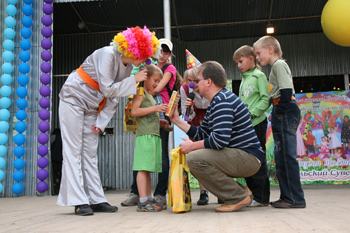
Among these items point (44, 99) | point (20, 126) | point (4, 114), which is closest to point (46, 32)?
point (44, 99)

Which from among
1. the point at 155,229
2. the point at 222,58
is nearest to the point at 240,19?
the point at 222,58

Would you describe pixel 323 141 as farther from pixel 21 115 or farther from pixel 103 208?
pixel 21 115

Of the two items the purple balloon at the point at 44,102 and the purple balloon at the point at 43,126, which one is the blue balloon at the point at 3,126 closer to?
the purple balloon at the point at 43,126

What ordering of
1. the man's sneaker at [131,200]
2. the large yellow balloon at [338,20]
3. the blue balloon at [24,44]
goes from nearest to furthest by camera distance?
the man's sneaker at [131,200]
the large yellow balloon at [338,20]
the blue balloon at [24,44]

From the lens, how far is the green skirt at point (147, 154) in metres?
2.86

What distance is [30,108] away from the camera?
5609 mm

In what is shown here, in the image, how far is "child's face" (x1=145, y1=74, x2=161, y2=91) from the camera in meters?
3.23

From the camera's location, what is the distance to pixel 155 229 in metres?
1.84

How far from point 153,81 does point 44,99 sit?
115 inches

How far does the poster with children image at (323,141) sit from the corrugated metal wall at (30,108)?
14.2 ft

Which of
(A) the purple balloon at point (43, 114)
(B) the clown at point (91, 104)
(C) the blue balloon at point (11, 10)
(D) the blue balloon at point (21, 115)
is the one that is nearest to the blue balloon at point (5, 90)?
(D) the blue balloon at point (21, 115)

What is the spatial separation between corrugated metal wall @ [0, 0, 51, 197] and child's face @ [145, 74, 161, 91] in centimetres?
305

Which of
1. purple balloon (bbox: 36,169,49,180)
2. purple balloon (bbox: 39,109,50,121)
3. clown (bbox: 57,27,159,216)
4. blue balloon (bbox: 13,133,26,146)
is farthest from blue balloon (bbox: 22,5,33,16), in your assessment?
clown (bbox: 57,27,159,216)

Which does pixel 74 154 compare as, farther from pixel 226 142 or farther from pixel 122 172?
pixel 122 172
